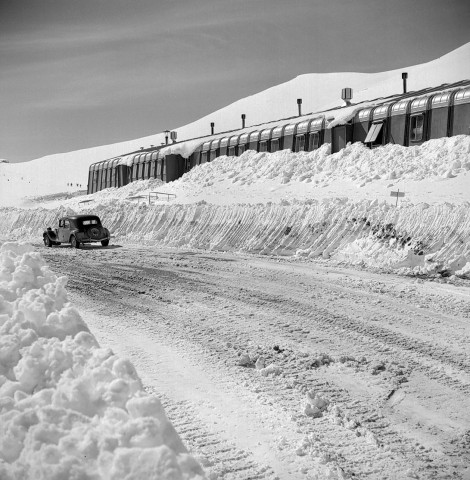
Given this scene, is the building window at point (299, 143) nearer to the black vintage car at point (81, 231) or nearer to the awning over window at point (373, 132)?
the awning over window at point (373, 132)

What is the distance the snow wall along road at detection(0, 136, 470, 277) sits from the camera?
49.5ft

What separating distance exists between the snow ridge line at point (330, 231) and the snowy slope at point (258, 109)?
90380 millimetres

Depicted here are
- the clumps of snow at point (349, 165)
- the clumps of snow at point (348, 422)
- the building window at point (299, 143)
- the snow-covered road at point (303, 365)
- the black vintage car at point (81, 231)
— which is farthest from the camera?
the building window at point (299, 143)

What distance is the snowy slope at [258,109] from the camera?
115812 millimetres

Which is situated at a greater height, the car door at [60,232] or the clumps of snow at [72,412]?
the clumps of snow at [72,412]

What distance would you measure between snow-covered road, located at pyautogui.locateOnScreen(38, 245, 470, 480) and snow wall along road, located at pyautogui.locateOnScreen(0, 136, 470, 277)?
96.2 inches

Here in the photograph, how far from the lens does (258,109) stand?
145125 mm

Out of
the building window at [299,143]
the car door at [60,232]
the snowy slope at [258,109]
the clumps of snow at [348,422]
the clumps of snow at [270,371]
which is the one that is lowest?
the clumps of snow at [348,422]

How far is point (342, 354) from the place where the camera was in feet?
24.7

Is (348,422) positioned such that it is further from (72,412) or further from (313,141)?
(313,141)

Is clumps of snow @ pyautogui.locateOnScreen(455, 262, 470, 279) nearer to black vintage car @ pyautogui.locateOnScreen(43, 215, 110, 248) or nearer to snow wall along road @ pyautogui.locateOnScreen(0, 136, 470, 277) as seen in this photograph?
snow wall along road @ pyautogui.locateOnScreen(0, 136, 470, 277)

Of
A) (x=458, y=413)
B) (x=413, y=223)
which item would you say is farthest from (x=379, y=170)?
(x=458, y=413)

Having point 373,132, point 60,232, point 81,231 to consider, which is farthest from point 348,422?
point 373,132

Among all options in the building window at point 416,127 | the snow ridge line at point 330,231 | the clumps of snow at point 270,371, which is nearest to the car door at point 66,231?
the snow ridge line at point 330,231
